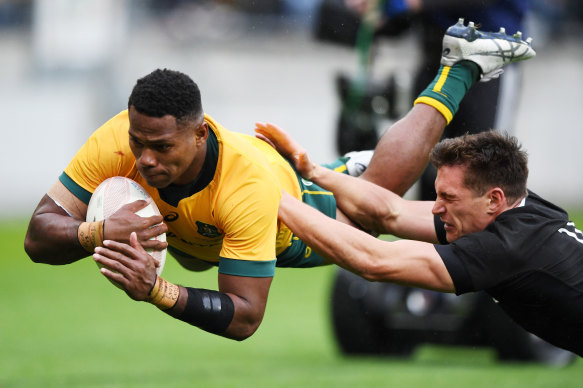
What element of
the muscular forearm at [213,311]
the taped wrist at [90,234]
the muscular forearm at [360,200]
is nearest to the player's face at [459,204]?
the muscular forearm at [360,200]

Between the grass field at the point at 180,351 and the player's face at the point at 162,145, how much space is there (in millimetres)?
5246

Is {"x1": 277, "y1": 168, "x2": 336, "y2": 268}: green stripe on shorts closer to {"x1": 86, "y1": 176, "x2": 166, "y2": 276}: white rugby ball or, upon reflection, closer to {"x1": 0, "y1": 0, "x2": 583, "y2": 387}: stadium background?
{"x1": 86, "y1": 176, "x2": 166, "y2": 276}: white rugby ball

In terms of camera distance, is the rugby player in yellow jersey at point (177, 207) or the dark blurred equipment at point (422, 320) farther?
the dark blurred equipment at point (422, 320)

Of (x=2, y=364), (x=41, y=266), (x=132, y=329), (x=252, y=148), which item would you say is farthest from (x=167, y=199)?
(x=41, y=266)

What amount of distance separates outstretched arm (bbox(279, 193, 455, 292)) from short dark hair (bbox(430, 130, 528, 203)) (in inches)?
19.1

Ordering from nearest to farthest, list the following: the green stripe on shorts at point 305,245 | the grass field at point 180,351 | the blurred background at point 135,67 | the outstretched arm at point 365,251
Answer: the outstretched arm at point 365,251, the green stripe on shorts at point 305,245, the grass field at point 180,351, the blurred background at point 135,67

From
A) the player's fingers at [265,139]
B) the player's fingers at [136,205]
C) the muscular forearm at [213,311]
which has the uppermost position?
the player's fingers at [265,139]

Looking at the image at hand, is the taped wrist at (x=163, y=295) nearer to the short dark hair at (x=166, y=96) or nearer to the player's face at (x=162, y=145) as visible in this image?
the player's face at (x=162, y=145)

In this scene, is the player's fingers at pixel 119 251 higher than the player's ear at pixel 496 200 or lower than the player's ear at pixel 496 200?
lower

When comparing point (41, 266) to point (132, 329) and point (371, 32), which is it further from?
point (371, 32)

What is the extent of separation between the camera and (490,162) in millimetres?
5977

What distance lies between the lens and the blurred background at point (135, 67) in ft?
68.0

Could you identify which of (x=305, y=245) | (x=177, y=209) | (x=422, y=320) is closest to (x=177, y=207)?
(x=177, y=209)

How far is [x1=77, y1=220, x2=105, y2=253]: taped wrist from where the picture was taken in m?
5.80
